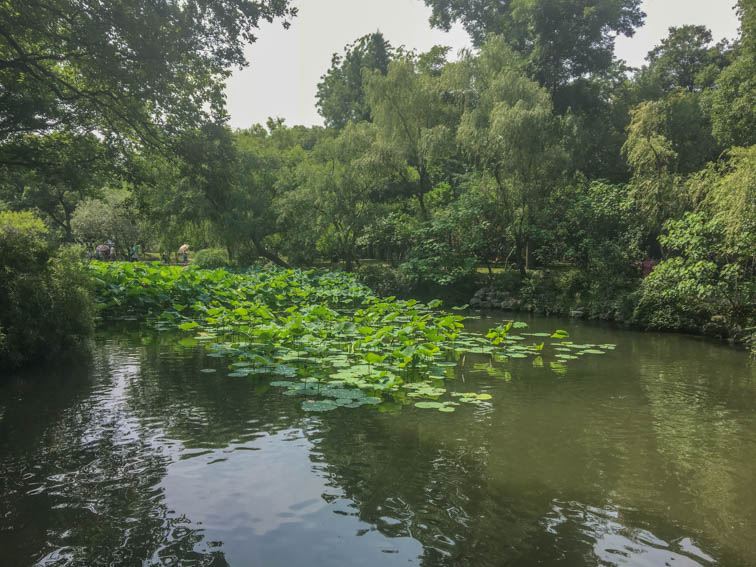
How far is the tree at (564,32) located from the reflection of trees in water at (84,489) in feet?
71.6

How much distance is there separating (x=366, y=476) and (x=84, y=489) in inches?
73.2

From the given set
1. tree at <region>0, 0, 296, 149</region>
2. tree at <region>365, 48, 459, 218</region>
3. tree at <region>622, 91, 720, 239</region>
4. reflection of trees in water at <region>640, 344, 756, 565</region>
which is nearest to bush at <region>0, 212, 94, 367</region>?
tree at <region>0, 0, 296, 149</region>

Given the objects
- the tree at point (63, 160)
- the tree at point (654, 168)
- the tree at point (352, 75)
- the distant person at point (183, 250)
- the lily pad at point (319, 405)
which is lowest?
the lily pad at point (319, 405)

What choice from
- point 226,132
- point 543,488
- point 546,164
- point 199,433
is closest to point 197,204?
point 226,132

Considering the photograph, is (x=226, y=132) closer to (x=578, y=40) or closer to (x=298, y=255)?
(x=298, y=255)

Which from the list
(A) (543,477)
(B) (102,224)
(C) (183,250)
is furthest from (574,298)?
(B) (102,224)

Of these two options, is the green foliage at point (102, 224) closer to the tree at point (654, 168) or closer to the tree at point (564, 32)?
the tree at point (564, 32)

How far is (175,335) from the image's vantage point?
29.5ft

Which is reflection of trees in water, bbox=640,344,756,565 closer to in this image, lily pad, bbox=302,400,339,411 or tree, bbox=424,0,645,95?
lily pad, bbox=302,400,339,411

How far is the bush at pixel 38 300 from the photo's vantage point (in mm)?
5988

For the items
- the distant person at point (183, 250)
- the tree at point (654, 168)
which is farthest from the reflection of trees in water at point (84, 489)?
the distant person at point (183, 250)

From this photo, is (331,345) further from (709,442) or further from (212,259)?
(212,259)

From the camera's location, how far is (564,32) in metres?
21.6

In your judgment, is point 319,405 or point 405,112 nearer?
point 319,405
